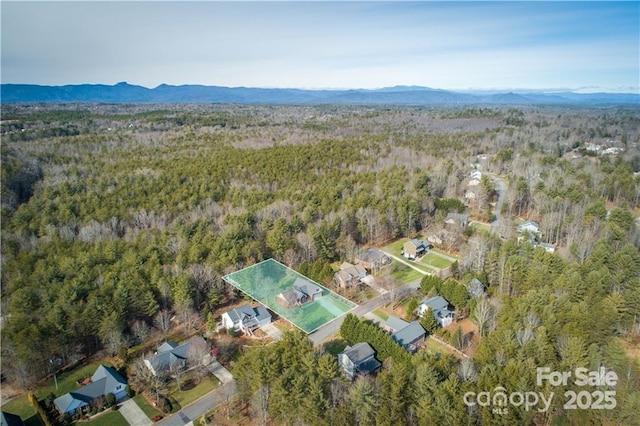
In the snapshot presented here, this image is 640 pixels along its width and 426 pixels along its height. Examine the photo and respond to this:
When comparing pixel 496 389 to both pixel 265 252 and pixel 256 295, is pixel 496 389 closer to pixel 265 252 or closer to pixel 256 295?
pixel 256 295

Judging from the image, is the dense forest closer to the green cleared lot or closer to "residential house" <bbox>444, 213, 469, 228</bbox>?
"residential house" <bbox>444, 213, 469, 228</bbox>

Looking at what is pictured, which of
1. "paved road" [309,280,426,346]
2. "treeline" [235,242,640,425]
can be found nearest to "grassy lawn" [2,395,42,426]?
"treeline" [235,242,640,425]

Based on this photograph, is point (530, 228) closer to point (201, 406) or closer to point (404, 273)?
point (404, 273)

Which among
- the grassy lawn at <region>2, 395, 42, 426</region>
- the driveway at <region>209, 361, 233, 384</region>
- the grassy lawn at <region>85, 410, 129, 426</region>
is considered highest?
the driveway at <region>209, 361, 233, 384</region>

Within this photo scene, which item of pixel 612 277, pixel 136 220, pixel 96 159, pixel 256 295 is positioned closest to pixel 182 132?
pixel 96 159

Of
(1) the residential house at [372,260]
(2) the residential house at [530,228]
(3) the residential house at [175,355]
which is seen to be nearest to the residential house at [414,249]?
(1) the residential house at [372,260]

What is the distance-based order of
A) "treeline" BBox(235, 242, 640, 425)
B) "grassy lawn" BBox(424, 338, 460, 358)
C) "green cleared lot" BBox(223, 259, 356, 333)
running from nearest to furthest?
1. "treeline" BBox(235, 242, 640, 425)
2. "grassy lawn" BBox(424, 338, 460, 358)
3. "green cleared lot" BBox(223, 259, 356, 333)
